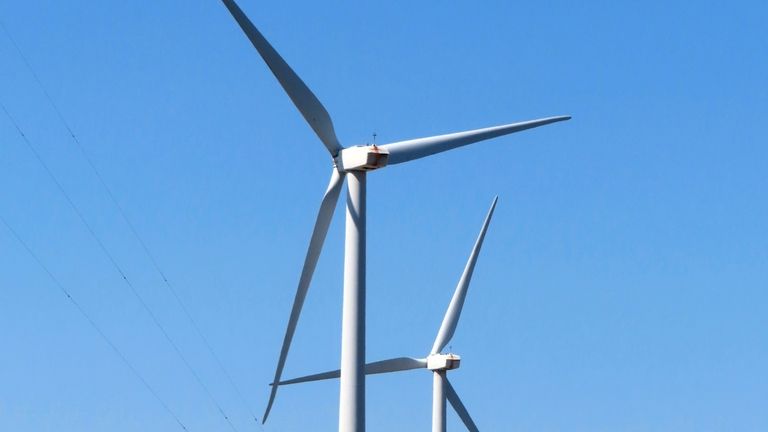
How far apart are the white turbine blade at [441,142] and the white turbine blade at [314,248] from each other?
2.21 metres

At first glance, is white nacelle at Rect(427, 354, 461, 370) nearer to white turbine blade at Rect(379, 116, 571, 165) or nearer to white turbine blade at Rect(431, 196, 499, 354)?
white turbine blade at Rect(431, 196, 499, 354)

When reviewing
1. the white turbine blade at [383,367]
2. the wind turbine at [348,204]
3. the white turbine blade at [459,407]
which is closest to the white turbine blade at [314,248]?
the wind turbine at [348,204]

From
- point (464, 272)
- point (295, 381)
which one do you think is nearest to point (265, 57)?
point (295, 381)

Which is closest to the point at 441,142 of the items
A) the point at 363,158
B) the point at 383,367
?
the point at 363,158

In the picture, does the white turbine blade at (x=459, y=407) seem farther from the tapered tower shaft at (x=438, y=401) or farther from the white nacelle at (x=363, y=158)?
the white nacelle at (x=363, y=158)

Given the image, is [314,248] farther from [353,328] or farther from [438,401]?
[438,401]

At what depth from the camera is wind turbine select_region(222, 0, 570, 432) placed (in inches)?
2226

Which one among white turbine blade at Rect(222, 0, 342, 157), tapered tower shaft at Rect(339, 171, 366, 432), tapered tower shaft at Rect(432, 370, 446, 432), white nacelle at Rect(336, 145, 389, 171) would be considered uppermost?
tapered tower shaft at Rect(432, 370, 446, 432)

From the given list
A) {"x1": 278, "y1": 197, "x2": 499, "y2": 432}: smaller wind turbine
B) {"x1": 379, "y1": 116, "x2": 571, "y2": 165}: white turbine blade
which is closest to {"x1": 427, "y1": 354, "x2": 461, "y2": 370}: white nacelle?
{"x1": 278, "y1": 197, "x2": 499, "y2": 432}: smaller wind turbine

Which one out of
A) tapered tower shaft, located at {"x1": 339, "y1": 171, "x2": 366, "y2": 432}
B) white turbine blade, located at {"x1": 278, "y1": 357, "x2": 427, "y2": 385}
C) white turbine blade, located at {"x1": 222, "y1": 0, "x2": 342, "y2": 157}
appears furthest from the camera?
white turbine blade, located at {"x1": 278, "y1": 357, "x2": 427, "y2": 385}

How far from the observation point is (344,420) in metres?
56.3

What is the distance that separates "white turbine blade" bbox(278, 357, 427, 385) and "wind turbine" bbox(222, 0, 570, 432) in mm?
14395

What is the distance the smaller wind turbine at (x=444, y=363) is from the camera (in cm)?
8462

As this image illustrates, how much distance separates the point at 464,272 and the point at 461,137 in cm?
2231
